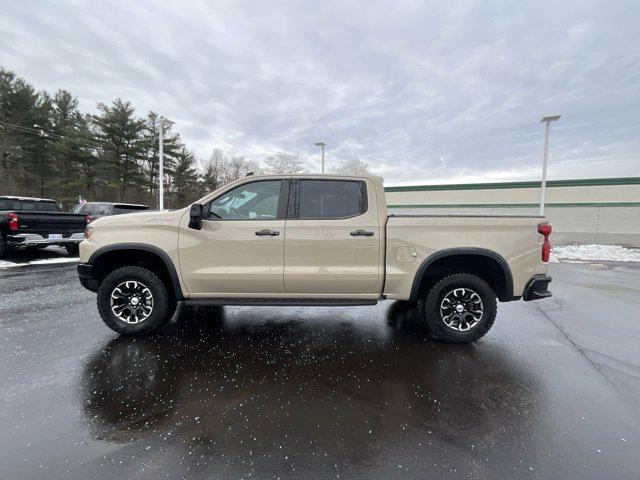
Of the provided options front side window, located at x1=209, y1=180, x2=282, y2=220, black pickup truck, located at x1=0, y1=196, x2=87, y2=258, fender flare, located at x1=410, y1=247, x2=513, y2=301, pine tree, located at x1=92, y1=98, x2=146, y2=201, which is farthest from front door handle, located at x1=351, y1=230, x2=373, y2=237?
pine tree, located at x1=92, y1=98, x2=146, y2=201

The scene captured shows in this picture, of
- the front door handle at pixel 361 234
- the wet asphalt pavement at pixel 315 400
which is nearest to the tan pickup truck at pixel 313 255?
the front door handle at pixel 361 234

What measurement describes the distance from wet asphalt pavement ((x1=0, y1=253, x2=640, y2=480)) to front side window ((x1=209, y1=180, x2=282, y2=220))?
1.55 m

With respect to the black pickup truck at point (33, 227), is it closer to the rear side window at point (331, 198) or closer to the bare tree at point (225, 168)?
the rear side window at point (331, 198)

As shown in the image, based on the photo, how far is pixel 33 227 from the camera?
907 centimetres

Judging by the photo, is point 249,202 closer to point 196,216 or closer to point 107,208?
point 196,216

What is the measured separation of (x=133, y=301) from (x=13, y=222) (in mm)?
7607

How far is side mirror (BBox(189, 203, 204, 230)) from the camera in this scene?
3736mm

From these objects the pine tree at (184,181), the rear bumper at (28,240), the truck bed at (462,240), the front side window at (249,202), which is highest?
the pine tree at (184,181)

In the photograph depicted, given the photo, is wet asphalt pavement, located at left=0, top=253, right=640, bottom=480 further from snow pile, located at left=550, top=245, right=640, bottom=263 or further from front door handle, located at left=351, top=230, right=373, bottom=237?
snow pile, located at left=550, top=245, right=640, bottom=263

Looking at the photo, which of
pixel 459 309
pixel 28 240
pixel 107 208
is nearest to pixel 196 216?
pixel 459 309

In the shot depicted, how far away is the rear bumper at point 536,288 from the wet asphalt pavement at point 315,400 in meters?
0.66

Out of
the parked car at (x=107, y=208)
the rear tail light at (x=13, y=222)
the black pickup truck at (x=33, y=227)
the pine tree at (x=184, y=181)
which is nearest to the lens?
the rear tail light at (x=13, y=222)

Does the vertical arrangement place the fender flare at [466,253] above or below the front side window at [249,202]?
below

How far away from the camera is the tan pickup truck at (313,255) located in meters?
3.83
